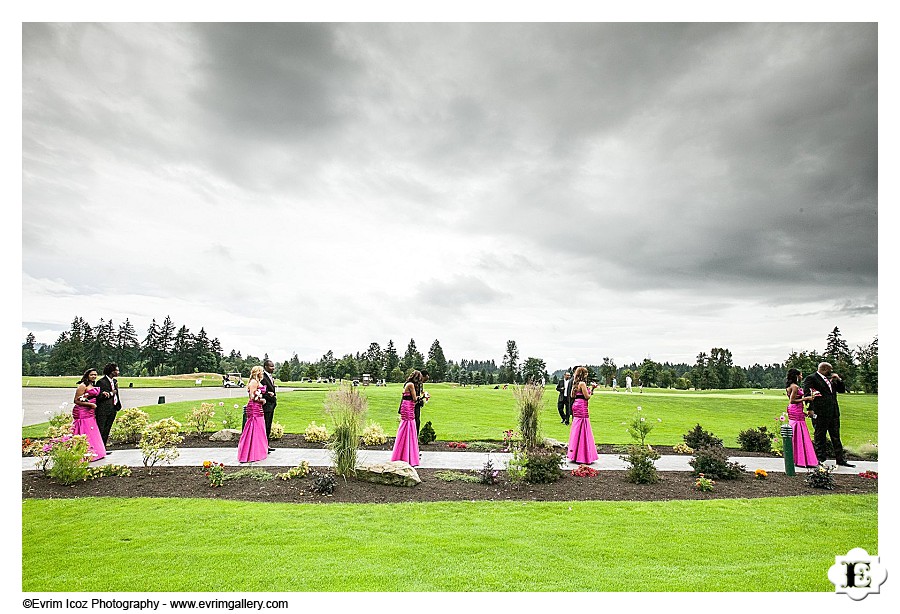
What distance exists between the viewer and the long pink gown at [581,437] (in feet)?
34.9

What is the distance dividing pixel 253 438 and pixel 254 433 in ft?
0.35

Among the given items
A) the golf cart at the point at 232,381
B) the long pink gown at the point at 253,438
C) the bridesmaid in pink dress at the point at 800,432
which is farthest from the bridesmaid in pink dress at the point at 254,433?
the golf cart at the point at 232,381

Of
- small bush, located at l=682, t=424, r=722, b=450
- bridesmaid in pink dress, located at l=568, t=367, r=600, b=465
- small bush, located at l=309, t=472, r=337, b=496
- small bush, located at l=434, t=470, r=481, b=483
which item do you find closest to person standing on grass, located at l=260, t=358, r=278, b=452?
small bush, located at l=309, t=472, r=337, b=496

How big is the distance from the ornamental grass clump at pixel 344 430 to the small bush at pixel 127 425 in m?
6.74

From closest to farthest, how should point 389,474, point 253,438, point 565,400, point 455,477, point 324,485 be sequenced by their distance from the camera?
point 324,485 → point 389,474 → point 455,477 → point 253,438 → point 565,400

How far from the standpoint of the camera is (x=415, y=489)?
331 inches

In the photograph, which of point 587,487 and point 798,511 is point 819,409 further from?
point 587,487

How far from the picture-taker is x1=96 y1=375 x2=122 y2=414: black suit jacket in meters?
11.3

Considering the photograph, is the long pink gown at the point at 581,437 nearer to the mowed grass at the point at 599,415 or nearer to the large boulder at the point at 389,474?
the mowed grass at the point at 599,415

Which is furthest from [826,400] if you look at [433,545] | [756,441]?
[433,545]

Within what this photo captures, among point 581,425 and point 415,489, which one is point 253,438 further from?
point 581,425
